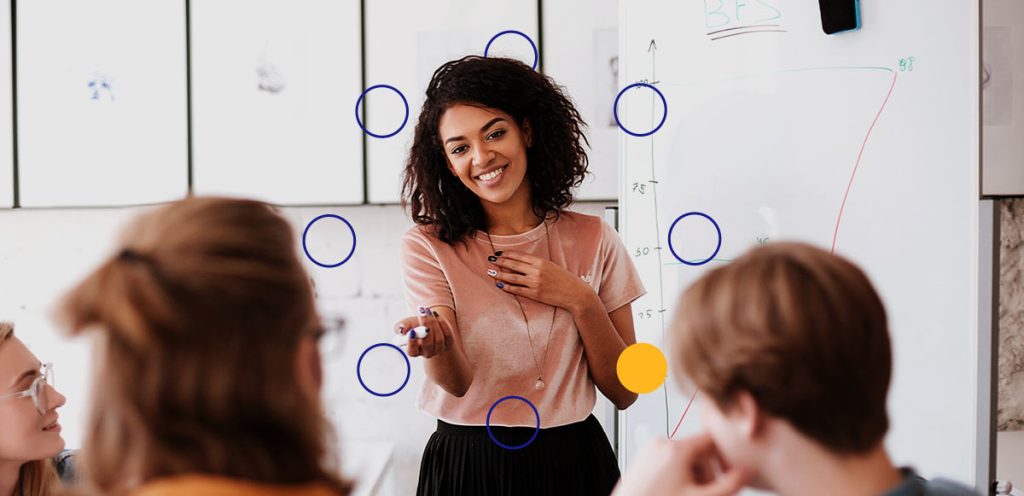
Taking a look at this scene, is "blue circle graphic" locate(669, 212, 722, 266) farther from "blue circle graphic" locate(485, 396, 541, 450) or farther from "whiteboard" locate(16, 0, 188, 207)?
"whiteboard" locate(16, 0, 188, 207)

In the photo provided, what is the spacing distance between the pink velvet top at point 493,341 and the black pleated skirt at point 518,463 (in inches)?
1.0

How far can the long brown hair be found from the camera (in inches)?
52.9

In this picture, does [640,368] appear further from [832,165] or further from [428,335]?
[832,165]

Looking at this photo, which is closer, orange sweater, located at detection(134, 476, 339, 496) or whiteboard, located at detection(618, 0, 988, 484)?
orange sweater, located at detection(134, 476, 339, 496)

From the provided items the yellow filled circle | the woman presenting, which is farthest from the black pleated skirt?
the yellow filled circle

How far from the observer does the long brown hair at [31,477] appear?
134 centimetres

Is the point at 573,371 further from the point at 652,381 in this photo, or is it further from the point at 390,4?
the point at 390,4

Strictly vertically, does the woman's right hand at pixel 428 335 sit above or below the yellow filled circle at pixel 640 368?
above

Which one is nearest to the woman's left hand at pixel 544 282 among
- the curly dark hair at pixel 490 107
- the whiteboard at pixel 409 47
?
the curly dark hair at pixel 490 107

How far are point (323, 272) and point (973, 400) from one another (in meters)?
1.62

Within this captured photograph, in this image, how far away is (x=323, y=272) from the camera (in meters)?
2.36

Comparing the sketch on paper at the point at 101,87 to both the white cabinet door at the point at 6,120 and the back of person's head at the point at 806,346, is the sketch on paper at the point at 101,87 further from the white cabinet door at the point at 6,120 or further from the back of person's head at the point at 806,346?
the back of person's head at the point at 806,346

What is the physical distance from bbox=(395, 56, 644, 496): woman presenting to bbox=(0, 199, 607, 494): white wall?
0.89 meters

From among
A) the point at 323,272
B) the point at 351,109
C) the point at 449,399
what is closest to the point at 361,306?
the point at 323,272
